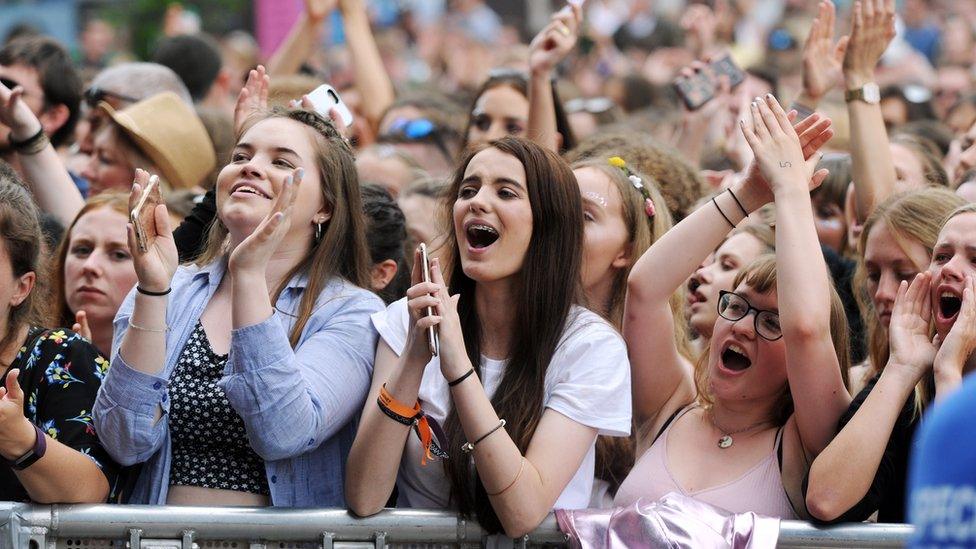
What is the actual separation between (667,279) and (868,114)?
159 cm

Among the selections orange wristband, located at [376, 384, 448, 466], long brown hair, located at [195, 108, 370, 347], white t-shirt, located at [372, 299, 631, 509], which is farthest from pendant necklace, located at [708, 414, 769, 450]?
long brown hair, located at [195, 108, 370, 347]

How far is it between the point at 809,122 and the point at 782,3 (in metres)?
11.2

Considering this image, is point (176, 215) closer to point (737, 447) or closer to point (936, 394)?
point (737, 447)

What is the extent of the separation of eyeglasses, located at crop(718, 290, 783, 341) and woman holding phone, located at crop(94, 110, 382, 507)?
35.7 inches

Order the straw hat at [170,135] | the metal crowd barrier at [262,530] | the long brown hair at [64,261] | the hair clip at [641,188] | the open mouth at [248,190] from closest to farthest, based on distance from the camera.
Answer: the metal crowd barrier at [262,530]
the open mouth at [248,190]
the hair clip at [641,188]
the long brown hair at [64,261]
the straw hat at [170,135]

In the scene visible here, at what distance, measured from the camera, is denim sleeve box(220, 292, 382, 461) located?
330 centimetres

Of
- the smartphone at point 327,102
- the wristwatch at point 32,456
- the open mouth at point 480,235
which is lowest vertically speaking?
the wristwatch at point 32,456

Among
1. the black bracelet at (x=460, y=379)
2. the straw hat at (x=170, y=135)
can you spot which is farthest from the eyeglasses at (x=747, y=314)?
the straw hat at (x=170, y=135)

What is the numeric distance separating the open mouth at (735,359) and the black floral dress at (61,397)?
1546mm

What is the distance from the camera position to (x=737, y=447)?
3.64m

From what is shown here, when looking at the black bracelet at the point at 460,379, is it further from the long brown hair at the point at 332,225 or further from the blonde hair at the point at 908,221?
the blonde hair at the point at 908,221

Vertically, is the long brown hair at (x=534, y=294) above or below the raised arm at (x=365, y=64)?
above

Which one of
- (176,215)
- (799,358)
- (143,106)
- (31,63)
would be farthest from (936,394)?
(31,63)

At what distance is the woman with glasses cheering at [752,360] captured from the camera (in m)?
3.46
